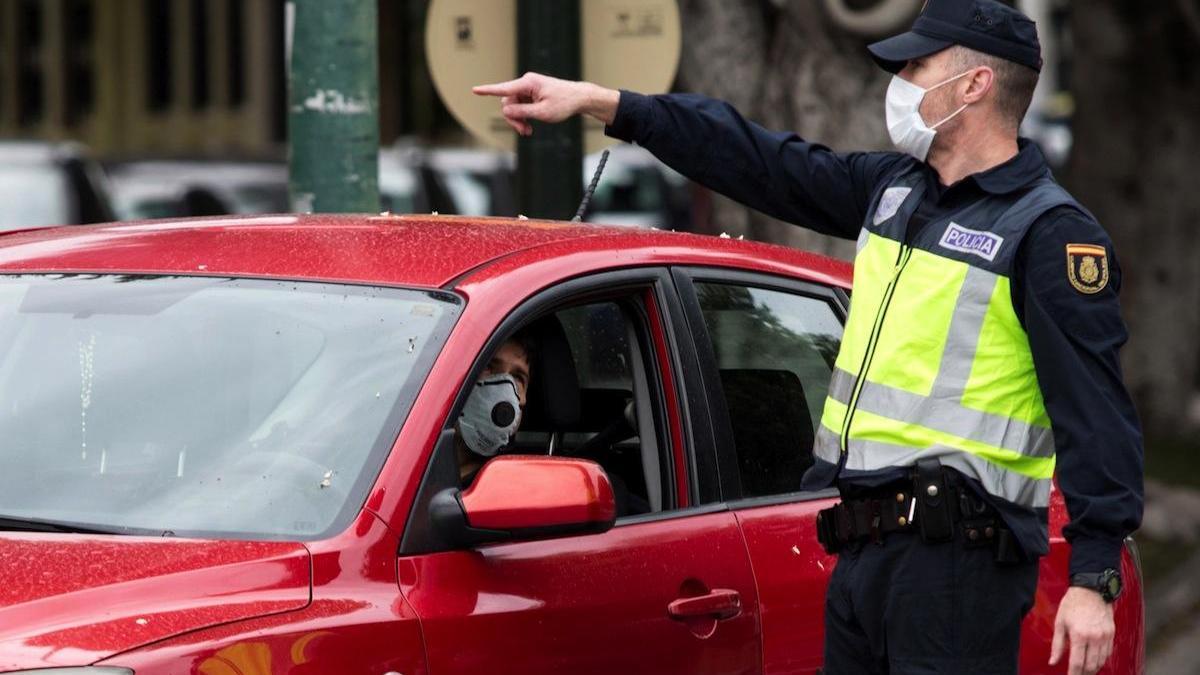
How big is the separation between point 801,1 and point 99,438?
6.04m

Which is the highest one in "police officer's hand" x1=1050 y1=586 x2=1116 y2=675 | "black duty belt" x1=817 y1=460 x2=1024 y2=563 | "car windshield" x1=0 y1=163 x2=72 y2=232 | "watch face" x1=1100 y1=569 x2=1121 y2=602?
"black duty belt" x1=817 y1=460 x2=1024 y2=563

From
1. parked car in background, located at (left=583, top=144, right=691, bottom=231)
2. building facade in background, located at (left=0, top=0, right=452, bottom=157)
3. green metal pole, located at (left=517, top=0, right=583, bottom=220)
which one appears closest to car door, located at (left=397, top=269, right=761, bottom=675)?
green metal pole, located at (left=517, top=0, right=583, bottom=220)

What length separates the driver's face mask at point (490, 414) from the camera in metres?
4.16

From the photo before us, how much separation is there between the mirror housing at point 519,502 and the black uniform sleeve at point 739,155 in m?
1.16

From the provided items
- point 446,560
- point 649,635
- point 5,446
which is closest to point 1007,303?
point 649,635

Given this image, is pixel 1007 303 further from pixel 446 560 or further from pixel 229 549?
pixel 229 549

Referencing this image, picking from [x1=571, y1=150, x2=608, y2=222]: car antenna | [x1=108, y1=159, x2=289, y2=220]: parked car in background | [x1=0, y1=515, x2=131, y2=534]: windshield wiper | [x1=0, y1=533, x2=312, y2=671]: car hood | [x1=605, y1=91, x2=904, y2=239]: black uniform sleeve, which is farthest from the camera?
[x1=108, y1=159, x2=289, y2=220]: parked car in background

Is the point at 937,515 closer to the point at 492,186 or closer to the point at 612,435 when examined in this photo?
the point at 612,435

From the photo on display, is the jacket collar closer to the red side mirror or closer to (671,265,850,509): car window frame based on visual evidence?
(671,265,850,509): car window frame

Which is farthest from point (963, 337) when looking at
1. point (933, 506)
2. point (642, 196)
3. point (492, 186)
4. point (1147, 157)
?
point (642, 196)

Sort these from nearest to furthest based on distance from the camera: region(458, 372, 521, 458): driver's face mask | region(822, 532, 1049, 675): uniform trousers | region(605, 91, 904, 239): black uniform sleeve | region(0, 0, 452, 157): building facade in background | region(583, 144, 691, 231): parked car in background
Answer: region(822, 532, 1049, 675): uniform trousers → region(458, 372, 521, 458): driver's face mask → region(605, 91, 904, 239): black uniform sleeve → region(583, 144, 691, 231): parked car in background → region(0, 0, 452, 157): building facade in background

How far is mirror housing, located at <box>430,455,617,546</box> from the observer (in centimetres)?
357

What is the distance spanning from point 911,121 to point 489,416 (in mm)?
939

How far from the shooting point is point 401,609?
3.48 m
